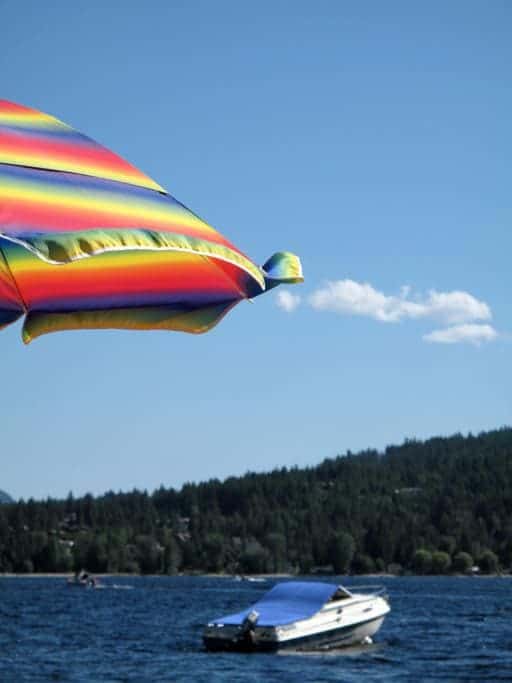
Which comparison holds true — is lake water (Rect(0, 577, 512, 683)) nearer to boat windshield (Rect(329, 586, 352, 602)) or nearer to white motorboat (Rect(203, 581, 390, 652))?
white motorboat (Rect(203, 581, 390, 652))

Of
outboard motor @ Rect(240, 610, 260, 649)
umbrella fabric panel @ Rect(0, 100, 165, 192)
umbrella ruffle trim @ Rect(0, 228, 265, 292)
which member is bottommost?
outboard motor @ Rect(240, 610, 260, 649)

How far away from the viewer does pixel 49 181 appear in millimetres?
6707

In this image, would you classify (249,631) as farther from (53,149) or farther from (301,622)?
(53,149)

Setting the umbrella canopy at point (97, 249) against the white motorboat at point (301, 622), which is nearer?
the umbrella canopy at point (97, 249)

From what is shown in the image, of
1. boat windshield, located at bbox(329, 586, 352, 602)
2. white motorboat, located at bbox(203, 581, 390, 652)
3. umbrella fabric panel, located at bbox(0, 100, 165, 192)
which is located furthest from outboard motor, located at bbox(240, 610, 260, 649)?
umbrella fabric panel, located at bbox(0, 100, 165, 192)

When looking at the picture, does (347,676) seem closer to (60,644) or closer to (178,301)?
(60,644)

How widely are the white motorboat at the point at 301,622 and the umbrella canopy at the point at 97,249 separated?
44.2 meters

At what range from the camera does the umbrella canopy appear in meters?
6.41

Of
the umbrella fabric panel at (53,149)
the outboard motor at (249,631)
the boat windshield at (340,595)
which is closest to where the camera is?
the umbrella fabric panel at (53,149)

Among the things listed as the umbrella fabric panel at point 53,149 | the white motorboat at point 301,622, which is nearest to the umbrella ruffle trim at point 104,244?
the umbrella fabric panel at point 53,149

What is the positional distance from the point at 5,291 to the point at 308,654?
150 ft

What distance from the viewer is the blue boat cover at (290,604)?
170ft

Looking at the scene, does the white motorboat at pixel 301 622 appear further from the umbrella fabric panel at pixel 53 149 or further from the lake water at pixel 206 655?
the umbrella fabric panel at pixel 53 149

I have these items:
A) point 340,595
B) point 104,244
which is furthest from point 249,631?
point 104,244
